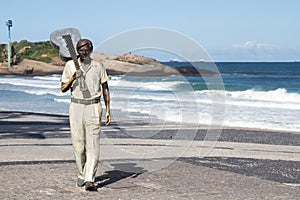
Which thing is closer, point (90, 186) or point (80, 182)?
point (90, 186)

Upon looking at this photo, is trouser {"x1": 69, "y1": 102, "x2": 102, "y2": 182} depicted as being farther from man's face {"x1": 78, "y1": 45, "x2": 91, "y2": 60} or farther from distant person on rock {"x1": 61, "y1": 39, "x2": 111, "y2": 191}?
man's face {"x1": 78, "y1": 45, "x2": 91, "y2": 60}

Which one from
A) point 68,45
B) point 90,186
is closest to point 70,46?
point 68,45

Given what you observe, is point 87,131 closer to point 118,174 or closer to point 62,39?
point 62,39

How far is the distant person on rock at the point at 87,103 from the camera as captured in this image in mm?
7258

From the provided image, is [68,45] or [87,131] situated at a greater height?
[68,45]

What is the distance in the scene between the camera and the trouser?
23.9 feet

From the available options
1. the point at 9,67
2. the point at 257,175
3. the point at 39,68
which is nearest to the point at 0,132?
the point at 257,175

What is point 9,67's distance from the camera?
86750 millimetres

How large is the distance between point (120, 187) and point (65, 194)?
0.80 metres

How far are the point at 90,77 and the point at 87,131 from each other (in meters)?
0.64

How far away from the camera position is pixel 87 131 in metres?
7.30

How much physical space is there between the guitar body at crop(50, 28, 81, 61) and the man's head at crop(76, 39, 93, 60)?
109mm

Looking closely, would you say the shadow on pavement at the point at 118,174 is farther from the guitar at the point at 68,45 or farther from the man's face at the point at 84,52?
the man's face at the point at 84,52

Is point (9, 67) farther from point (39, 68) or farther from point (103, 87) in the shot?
point (103, 87)
